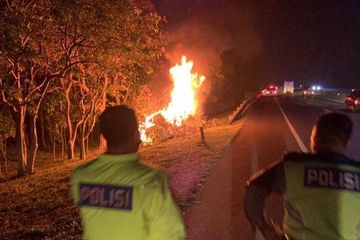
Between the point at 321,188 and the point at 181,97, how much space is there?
77.3 ft

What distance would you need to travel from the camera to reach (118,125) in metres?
2.72

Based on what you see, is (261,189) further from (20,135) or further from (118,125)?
(20,135)

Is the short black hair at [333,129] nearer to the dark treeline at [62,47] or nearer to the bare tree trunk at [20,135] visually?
the dark treeline at [62,47]

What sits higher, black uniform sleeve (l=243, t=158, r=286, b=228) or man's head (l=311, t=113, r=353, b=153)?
man's head (l=311, t=113, r=353, b=153)

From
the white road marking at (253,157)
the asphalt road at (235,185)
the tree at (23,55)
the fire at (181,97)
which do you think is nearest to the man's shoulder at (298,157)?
the asphalt road at (235,185)

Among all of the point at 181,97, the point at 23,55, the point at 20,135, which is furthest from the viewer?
the point at 181,97

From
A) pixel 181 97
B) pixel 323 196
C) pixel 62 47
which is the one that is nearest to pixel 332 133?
pixel 323 196

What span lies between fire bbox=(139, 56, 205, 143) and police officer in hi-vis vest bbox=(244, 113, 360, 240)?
2283cm

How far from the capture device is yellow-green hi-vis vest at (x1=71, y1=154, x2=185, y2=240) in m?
2.48

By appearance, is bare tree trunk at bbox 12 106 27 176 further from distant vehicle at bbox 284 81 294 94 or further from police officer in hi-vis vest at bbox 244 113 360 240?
distant vehicle at bbox 284 81 294 94

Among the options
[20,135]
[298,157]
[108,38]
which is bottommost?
[20,135]

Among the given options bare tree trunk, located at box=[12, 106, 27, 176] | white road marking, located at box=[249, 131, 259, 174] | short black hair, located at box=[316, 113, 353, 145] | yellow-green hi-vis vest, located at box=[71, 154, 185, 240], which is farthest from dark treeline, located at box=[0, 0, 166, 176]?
short black hair, located at box=[316, 113, 353, 145]

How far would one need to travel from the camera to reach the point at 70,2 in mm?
18234

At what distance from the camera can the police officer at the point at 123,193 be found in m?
2.48
